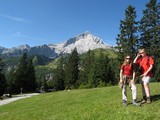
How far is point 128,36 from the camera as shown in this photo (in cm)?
6000

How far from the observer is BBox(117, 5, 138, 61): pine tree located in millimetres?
58209

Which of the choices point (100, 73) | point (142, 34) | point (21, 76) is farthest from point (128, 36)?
point (21, 76)

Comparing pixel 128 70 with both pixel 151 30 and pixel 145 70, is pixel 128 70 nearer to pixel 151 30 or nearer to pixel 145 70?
pixel 145 70

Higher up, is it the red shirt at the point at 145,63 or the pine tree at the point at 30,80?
the pine tree at the point at 30,80

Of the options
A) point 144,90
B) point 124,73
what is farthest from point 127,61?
point 144,90

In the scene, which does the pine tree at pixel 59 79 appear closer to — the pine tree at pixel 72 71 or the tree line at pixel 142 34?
the pine tree at pixel 72 71

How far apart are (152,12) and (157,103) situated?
52159 mm

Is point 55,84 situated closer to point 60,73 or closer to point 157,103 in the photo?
point 60,73

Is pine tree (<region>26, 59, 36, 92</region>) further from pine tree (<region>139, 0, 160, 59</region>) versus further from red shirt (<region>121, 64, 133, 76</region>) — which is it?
red shirt (<region>121, 64, 133, 76</region>)

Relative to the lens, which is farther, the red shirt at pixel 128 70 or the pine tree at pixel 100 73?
the pine tree at pixel 100 73

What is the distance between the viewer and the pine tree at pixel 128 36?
58209 millimetres

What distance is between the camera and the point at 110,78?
9375 cm

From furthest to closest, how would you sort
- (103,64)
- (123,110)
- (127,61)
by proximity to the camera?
(103,64) < (127,61) < (123,110)

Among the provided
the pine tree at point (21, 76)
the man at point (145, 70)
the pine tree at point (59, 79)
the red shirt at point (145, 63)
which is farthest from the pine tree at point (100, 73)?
the red shirt at point (145, 63)
